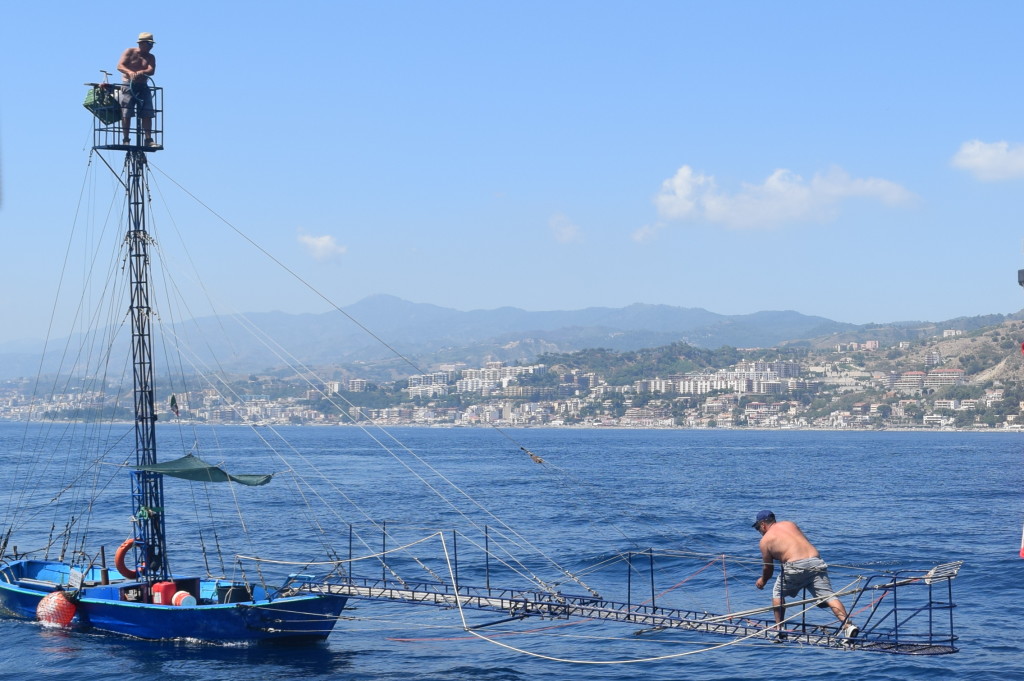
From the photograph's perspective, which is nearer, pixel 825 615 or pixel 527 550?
pixel 825 615

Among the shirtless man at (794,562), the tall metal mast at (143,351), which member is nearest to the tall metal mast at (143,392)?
the tall metal mast at (143,351)

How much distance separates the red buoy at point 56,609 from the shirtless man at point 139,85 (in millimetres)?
14947

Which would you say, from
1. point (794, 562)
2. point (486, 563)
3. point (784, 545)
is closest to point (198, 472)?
point (486, 563)

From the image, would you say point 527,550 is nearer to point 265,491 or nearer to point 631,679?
point 631,679

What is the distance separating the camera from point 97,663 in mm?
32656

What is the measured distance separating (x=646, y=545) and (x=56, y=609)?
30864mm

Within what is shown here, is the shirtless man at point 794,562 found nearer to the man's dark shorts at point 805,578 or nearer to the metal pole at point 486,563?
the man's dark shorts at point 805,578

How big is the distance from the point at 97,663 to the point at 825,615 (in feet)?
76.0

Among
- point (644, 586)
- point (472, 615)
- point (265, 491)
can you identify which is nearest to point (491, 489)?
point (265, 491)

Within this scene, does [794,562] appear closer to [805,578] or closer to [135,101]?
[805,578]

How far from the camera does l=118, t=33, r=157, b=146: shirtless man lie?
121ft

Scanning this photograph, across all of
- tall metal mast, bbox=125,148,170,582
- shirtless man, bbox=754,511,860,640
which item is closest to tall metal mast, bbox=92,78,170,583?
tall metal mast, bbox=125,148,170,582

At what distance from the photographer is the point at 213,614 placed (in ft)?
108

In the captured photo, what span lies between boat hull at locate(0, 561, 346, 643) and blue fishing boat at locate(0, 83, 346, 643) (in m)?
0.03
